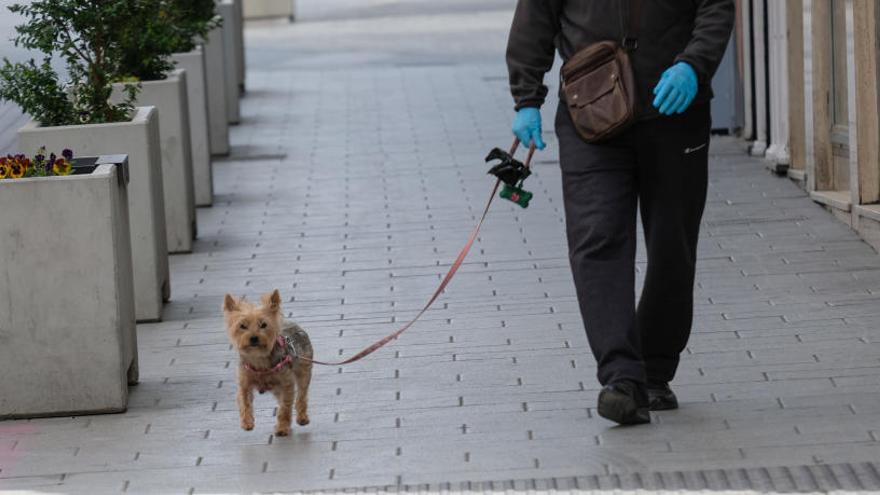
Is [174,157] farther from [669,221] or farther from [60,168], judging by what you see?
[669,221]

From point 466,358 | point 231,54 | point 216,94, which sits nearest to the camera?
point 466,358

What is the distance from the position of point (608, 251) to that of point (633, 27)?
0.81 m

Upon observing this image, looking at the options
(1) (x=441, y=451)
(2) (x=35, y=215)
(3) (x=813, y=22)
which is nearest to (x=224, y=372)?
(2) (x=35, y=215)

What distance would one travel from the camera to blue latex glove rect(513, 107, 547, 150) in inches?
254

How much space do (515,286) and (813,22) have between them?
3120 millimetres

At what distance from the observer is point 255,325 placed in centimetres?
611

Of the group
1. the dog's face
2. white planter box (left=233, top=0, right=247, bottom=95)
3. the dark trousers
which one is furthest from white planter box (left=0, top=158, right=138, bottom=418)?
white planter box (left=233, top=0, right=247, bottom=95)

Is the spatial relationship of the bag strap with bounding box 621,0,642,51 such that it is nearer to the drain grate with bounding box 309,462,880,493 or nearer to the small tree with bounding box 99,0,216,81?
the drain grate with bounding box 309,462,880,493

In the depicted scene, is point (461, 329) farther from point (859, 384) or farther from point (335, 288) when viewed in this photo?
point (859, 384)

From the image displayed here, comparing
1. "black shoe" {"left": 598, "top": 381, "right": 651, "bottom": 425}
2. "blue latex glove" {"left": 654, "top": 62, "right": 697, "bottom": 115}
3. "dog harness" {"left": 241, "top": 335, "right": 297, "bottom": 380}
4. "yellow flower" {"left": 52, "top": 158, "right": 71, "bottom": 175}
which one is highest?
"blue latex glove" {"left": 654, "top": 62, "right": 697, "bottom": 115}

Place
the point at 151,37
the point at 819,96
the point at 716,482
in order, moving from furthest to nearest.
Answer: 1. the point at 819,96
2. the point at 151,37
3. the point at 716,482

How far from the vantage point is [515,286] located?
9.06 metres

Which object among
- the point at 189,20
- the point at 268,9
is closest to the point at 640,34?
the point at 189,20

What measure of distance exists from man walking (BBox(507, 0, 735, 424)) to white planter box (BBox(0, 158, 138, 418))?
1882 mm
